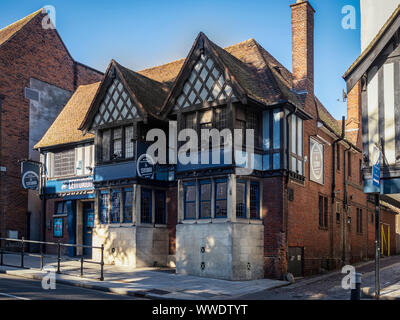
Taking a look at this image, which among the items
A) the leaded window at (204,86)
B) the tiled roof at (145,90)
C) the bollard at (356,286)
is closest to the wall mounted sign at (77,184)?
the tiled roof at (145,90)

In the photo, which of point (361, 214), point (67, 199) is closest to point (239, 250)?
point (67, 199)

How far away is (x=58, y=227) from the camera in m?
28.9

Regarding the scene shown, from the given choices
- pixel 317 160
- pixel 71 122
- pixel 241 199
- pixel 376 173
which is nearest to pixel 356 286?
pixel 376 173

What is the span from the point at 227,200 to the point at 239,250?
1988 mm

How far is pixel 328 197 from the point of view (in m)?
26.7

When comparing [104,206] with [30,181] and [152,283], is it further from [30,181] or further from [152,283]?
[152,283]

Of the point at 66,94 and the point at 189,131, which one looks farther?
the point at 66,94

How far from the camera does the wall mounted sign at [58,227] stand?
2877cm

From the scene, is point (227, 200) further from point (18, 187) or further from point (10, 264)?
point (18, 187)

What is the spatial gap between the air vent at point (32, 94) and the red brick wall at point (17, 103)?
295 mm

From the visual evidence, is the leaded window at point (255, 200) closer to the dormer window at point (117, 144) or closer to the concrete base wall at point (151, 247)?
the concrete base wall at point (151, 247)

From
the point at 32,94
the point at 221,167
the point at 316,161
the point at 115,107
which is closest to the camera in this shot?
the point at 221,167

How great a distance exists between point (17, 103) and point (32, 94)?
1293 mm

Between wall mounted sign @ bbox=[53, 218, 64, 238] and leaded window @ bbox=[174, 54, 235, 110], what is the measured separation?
1101 centimetres
